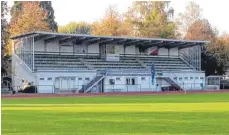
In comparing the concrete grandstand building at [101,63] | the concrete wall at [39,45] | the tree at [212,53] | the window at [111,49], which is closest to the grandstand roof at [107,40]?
the concrete grandstand building at [101,63]

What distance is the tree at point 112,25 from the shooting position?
7531cm

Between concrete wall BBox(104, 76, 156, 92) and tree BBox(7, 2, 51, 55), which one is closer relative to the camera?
concrete wall BBox(104, 76, 156, 92)

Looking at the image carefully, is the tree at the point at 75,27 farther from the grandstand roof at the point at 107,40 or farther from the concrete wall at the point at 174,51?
the grandstand roof at the point at 107,40

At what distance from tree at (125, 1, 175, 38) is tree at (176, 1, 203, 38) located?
7.55 feet

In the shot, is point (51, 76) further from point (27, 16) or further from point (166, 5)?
point (166, 5)

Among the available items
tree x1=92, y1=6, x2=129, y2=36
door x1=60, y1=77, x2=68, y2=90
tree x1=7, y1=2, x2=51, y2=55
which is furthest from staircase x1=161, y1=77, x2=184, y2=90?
tree x1=7, y1=2, x2=51, y2=55

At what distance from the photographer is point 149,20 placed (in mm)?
78500

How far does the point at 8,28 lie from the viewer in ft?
222

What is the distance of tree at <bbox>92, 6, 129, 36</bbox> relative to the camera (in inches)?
2965

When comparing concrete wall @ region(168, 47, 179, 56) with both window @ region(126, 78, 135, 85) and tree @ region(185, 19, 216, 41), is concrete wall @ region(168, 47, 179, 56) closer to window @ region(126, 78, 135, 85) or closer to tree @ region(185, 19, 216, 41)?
tree @ region(185, 19, 216, 41)

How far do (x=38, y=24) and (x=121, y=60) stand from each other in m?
→ 12.5

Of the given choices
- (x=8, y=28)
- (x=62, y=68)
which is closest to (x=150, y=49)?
(x=62, y=68)

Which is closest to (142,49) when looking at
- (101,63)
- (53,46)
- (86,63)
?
(101,63)

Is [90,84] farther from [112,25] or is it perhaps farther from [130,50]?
[112,25]
